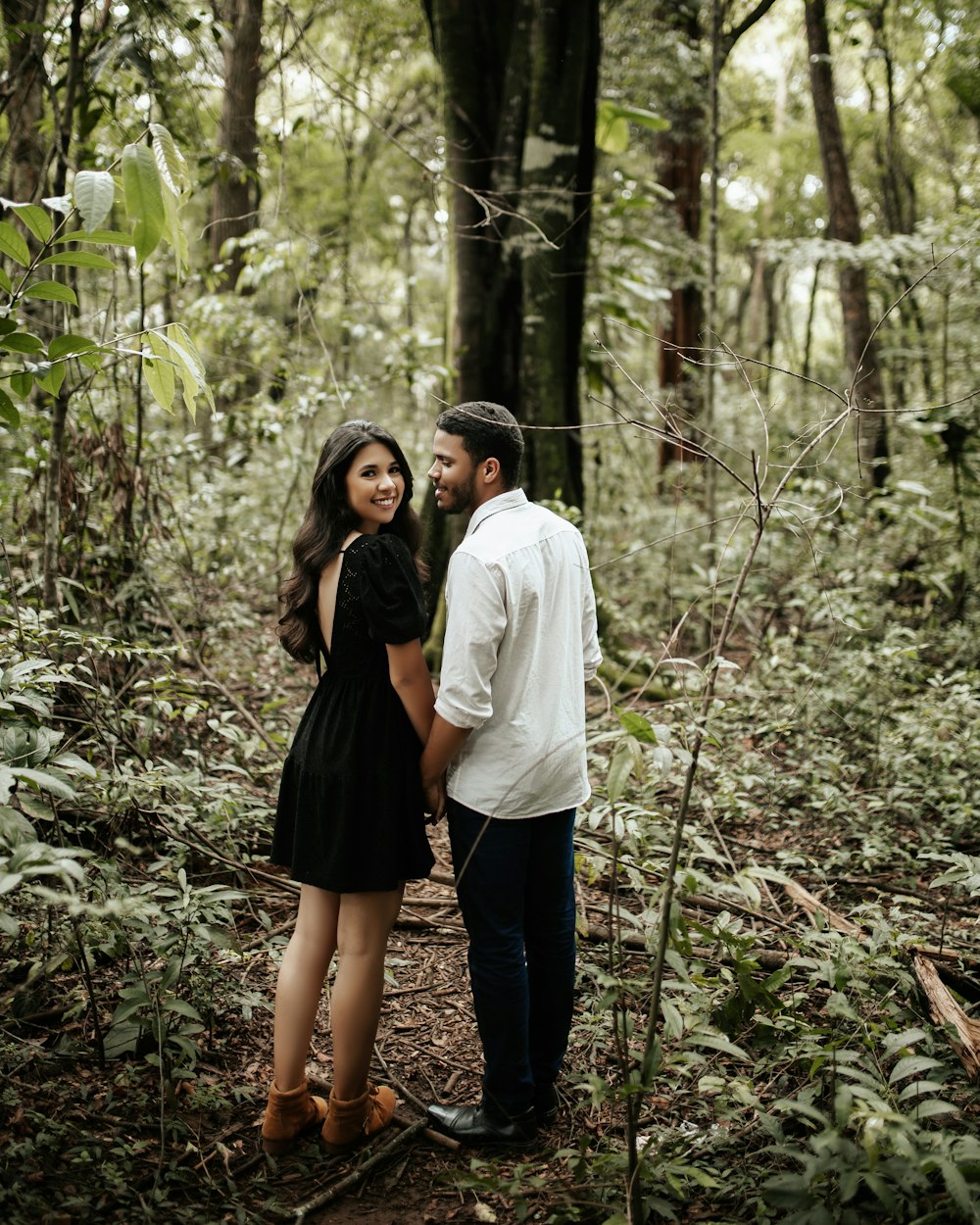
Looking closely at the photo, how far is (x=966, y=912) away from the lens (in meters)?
3.53

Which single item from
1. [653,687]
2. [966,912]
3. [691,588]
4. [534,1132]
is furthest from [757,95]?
[534,1132]

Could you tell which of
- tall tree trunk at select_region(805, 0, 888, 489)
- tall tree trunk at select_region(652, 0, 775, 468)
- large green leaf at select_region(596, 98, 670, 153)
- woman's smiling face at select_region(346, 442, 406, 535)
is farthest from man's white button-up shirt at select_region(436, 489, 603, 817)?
tall tree trunk at select_region(805, 0, 888, 489)

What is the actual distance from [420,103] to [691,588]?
11.3 metres

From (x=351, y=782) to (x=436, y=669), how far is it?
12.1 ft

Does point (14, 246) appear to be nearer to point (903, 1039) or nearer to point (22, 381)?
point (22, 381)

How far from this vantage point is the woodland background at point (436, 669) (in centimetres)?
214

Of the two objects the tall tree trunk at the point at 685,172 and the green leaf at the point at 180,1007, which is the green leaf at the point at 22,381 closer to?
the green leaf at the point at 180,1007

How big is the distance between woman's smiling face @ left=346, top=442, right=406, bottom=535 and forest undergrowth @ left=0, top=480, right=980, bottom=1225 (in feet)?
2.91

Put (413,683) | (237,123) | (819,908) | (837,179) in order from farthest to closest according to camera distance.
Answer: (837,179)
(237,123)
(819,908)
(413,683)

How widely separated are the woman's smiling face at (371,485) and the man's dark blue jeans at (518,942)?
84cm

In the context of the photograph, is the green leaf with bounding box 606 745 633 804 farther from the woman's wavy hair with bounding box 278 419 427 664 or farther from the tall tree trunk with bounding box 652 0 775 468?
the tall tree trunk with bounding box 652 0 775 468

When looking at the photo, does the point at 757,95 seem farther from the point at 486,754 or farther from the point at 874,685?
the point at 486,754

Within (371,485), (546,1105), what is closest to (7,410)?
(371,485)

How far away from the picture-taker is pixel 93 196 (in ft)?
6.06
